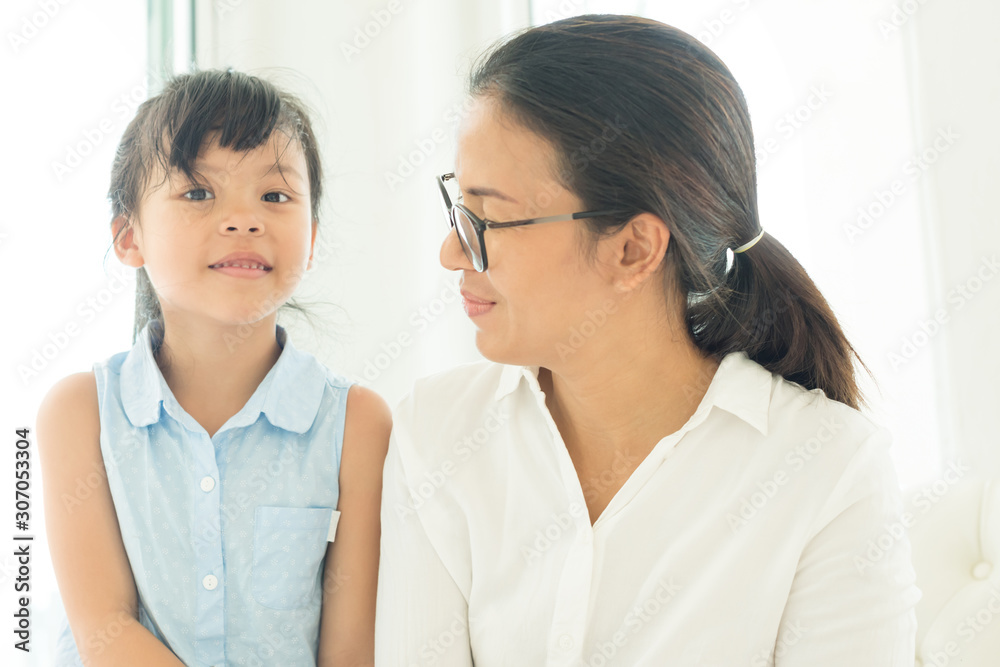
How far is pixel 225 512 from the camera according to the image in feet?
4.14

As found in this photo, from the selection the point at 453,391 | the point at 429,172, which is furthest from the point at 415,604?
the point at 429,172

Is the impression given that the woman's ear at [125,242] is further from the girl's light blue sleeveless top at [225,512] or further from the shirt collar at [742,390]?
the shirt collar at [742,390]

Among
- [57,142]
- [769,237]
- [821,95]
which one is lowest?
[769,237]

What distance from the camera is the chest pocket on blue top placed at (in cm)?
124

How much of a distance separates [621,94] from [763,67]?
1.28 m

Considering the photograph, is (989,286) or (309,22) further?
(309,22)

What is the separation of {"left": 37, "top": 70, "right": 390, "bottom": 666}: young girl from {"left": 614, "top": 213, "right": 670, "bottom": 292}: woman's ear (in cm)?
53

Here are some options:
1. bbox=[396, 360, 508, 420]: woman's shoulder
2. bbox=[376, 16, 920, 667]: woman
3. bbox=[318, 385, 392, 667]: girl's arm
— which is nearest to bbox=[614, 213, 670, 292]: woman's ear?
bbox=[376, 16, 920, 667]: woman

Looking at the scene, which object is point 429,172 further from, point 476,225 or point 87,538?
point 87,538

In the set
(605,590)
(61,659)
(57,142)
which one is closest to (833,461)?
(605,590)

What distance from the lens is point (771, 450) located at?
104cm

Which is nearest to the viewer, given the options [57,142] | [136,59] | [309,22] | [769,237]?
[769,237]

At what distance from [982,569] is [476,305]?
1.11 metres

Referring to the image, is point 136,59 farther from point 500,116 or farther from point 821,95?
point 821,95
